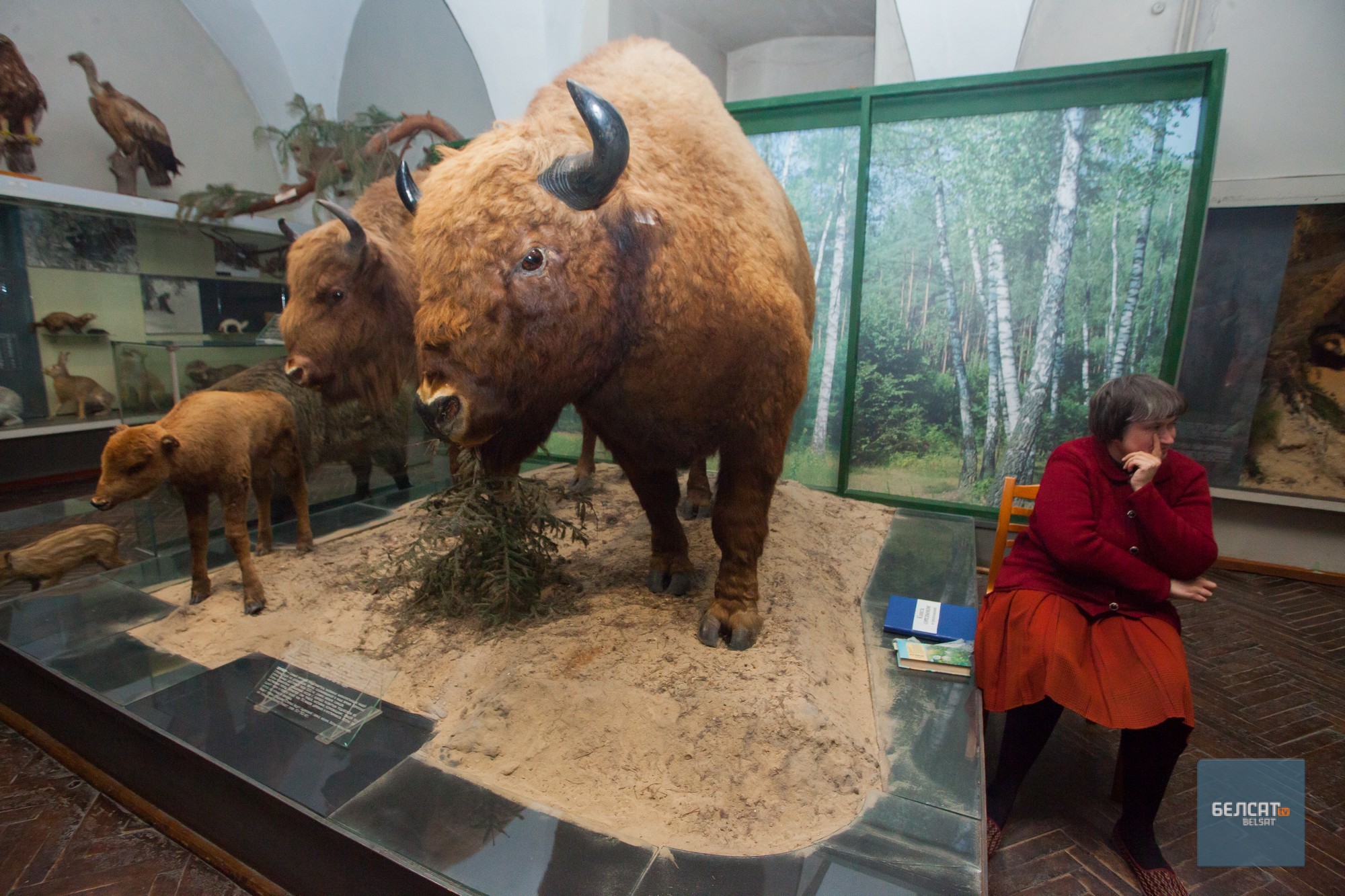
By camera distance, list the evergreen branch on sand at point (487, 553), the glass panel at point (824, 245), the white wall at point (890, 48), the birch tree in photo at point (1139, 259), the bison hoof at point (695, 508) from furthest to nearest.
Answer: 1. the white wall at point (890, 48)
2. the glass panel at point (824, 245)
3. the bison hoof at point (695, 508)
4. the birch tree in photo at point (1139, 259)
5. the evergreen branch on sand at point (487, 553)

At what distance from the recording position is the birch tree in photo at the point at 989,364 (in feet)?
12.6

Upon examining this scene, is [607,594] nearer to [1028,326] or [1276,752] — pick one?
[1276,752]

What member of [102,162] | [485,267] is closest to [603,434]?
[485,267]

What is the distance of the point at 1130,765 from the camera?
1919mm

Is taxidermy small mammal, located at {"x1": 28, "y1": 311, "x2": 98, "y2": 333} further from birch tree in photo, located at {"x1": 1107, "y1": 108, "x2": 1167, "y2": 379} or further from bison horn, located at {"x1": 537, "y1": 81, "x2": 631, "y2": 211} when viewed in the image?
birch tree in photo, located at {"x1": 1107, "y1": 108, "x2": 1167, "y2": 379}

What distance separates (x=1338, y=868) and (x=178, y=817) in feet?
11.7

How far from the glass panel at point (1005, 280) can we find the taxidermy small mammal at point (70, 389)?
493 centimetres

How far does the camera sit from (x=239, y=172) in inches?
193

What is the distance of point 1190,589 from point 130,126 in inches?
264

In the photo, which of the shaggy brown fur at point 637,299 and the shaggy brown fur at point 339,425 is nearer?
the shaggy brown fur at point 637,299

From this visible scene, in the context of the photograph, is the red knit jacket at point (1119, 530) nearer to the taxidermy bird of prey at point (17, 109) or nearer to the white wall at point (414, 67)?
the white wall at point (414, 67)

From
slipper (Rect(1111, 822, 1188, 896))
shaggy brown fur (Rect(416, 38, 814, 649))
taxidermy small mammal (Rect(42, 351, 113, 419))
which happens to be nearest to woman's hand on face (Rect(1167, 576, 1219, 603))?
slipper (Rect(1111, 822, 1188, 896))

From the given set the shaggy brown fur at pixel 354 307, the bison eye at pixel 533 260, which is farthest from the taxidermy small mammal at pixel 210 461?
the bison eye at pixel 533 260

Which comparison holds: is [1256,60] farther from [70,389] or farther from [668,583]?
[70,389]
